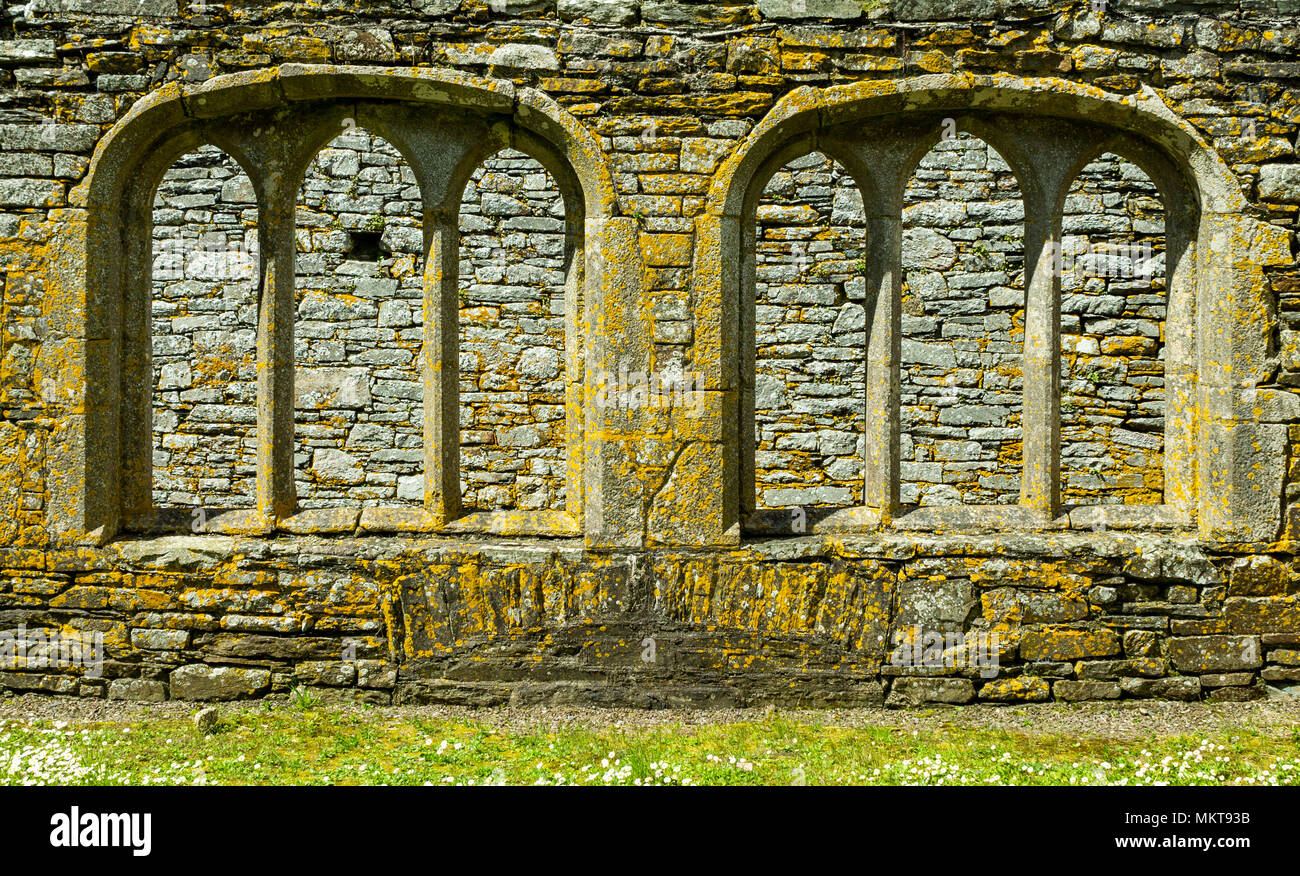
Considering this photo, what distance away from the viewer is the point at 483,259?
728cm

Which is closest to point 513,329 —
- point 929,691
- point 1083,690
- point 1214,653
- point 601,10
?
point 601,10

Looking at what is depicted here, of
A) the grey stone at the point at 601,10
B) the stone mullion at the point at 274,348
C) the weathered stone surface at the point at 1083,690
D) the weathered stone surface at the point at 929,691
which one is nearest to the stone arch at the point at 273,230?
the stone mullion at the point at 274,348

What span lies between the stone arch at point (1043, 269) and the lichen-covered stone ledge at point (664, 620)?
0.22m

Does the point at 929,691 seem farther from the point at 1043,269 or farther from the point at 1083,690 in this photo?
the point at 1043,269

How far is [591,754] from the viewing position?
347 centimetres

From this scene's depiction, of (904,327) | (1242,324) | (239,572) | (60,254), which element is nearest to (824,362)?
(904,327)

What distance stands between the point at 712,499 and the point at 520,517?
35.7 inches

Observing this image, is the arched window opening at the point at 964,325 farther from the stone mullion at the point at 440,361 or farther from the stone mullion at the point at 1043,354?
the stone mullion at the point at 440,361

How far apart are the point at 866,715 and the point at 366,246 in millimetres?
5461

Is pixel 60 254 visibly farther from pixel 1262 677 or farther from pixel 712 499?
pixel 1262 677

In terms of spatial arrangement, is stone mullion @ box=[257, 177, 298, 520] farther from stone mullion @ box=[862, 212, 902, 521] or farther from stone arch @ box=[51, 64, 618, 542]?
stone mullion @ box=[862, 212, 902, 521]

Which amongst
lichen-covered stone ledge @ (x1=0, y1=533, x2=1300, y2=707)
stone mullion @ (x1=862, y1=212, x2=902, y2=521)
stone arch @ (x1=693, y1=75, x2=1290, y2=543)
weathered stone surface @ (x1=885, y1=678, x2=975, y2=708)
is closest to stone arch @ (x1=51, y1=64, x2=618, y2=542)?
lichen-covered stone ledge @ (x1=0, y1=533, x2=1300, y2=707)

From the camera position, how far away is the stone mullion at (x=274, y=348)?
3.98m

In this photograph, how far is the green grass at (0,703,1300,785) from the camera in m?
3.24
